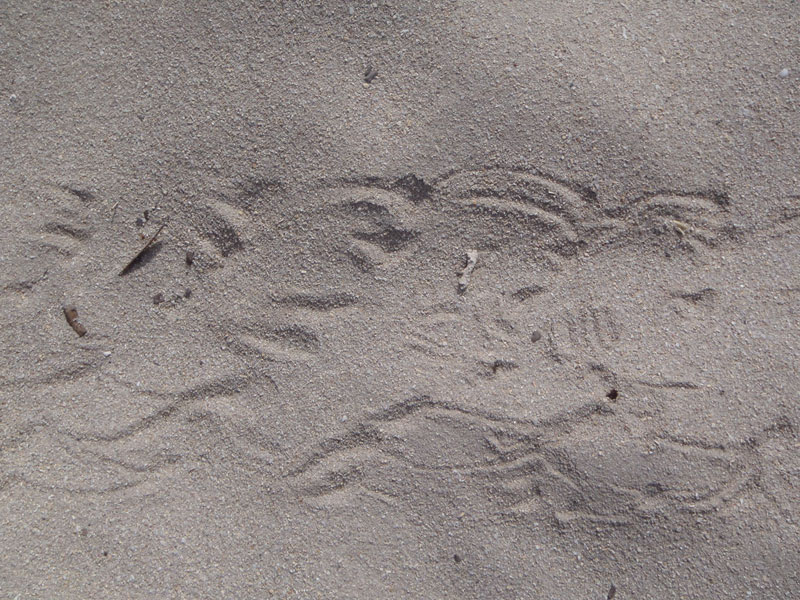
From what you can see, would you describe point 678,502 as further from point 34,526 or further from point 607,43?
point 34,526

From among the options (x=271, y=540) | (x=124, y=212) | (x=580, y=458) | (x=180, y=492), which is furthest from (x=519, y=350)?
(x=124, y=212)

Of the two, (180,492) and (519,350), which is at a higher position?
(519,350)

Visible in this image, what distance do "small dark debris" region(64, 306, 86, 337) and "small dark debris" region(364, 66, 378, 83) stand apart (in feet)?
3.63

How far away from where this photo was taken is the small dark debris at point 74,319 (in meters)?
1.62

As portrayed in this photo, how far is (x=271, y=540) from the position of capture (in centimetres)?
150

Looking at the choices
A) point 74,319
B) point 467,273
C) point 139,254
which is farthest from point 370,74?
point 74,319

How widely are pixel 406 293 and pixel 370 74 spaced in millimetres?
657

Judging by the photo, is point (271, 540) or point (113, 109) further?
point (113, 109)

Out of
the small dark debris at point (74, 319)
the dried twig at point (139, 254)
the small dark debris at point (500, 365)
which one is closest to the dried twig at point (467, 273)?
the small dark debris at point (500, 365)

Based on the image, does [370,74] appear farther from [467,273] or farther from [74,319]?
[74,319]

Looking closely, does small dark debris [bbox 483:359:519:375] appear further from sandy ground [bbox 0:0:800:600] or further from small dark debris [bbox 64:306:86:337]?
small dark debris [bbox 64:306:86:337]

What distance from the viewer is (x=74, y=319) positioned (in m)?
1.62

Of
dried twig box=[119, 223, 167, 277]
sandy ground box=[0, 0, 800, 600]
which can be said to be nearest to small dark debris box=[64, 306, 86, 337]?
sandy ground box=[0, 0, 800, 600]

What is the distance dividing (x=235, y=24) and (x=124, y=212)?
650 mm
